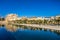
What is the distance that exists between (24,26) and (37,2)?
0.73 m

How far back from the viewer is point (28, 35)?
4133mm

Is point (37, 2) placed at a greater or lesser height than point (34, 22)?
greater

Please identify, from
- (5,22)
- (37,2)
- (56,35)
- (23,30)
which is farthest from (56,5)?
(5,22)

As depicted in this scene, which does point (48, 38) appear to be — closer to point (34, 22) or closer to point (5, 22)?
point (34, 22)

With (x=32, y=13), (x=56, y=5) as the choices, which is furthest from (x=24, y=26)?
(x=56, y=5)

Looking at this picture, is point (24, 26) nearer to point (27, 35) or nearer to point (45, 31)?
point (27, 35)

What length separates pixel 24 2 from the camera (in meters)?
4.24

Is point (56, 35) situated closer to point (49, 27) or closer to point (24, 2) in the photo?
point (49, 27)

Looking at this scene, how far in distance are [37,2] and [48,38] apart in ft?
3.27

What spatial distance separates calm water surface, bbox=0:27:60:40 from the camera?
4117mm

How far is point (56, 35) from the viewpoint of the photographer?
4.19 metres

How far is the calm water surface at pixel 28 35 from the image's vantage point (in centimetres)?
412

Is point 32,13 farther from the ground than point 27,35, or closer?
farther from the ground

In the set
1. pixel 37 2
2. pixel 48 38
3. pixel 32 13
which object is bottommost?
pixel 48 38
